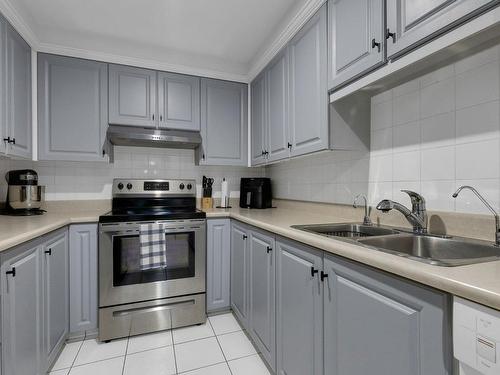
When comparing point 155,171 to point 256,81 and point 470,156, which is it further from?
point 470,156

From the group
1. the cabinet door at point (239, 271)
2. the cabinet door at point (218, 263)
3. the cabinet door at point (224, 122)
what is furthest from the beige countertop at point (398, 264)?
the cabinet door at point (224, 122)

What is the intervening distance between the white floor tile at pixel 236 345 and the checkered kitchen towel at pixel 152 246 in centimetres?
72

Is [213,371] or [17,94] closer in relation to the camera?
[213,371]

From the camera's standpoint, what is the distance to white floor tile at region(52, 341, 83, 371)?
5.54 ft

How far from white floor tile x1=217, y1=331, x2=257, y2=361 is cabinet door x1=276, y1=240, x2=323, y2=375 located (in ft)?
1.34

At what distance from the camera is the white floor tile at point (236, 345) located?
5.91 feet

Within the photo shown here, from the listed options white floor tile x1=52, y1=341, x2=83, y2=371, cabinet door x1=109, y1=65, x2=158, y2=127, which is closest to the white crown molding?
cabinet door x1=109, y1=65, x2=158, y2=127

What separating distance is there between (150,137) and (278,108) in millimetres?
1113

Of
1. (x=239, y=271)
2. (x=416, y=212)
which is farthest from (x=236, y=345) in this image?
(x=416, y=212)

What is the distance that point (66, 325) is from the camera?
1.89 metres

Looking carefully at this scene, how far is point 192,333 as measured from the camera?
2066 millimetres

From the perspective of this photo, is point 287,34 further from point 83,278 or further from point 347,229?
point 83,278

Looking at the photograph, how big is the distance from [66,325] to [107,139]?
1429 millimetres

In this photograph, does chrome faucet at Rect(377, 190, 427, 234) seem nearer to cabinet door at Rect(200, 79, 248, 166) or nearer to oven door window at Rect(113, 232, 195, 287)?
oven door window at Rect(113, 232, 195, 287)
